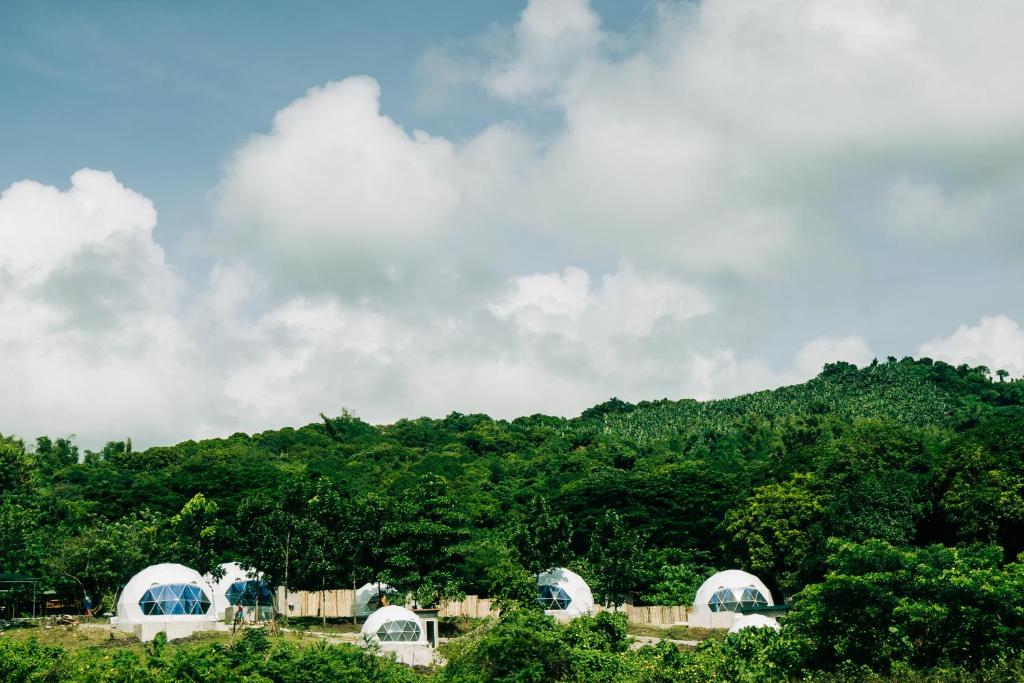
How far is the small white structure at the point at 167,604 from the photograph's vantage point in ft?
174

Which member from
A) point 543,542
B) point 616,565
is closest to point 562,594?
point 543,542

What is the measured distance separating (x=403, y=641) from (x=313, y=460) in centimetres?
6303

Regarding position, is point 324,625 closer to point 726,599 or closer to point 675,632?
point 675,632

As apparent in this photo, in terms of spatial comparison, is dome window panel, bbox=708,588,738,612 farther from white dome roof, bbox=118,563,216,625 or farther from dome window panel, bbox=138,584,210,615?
dome window panel, bbox=138,584,210,615

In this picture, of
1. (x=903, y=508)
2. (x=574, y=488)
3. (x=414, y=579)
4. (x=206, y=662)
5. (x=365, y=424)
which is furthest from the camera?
(x=365, y=424)

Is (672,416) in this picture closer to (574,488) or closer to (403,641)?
(574,488)

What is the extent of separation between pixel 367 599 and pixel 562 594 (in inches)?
558

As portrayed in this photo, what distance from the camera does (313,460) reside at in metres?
112

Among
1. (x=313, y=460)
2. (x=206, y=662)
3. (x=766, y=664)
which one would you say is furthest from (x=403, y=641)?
(x=313, y=460)

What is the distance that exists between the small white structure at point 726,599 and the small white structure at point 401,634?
1936cm

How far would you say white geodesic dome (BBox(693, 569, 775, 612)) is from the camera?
63125 millimetres

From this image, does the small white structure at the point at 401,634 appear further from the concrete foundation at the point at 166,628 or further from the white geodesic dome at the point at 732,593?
the white geodesic dome at the point at 732,593

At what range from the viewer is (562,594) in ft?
204

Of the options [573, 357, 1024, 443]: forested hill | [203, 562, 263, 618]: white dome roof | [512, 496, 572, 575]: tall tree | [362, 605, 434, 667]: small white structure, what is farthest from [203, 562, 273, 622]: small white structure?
[573, 357, 1024, 443]: forested hill
